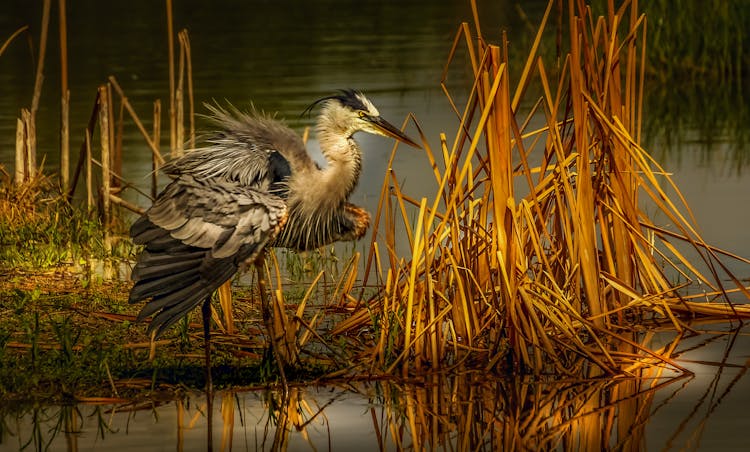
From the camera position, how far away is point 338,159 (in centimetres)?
664

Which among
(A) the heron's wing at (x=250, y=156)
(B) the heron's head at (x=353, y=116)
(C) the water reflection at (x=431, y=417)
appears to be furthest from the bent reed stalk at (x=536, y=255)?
(A) the heron's wing at (x=250, y=156)

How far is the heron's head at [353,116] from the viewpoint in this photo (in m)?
6.59

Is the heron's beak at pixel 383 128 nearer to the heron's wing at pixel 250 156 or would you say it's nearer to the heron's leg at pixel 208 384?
the heron's wing at pixel 250 156

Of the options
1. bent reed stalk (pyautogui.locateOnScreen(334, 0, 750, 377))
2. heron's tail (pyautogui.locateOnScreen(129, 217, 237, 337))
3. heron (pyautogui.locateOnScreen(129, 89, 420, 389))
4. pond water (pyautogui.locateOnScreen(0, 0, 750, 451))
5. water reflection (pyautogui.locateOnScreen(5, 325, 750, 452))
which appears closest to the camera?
water reflection (pyautogui.locateOnScreen(5, 325, 750, 452))

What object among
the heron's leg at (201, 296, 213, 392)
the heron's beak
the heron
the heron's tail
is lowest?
the heron's leg at (201, 296, 213, 392)

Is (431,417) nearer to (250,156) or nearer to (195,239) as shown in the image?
(195,239)

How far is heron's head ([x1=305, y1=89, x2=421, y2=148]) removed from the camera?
6594 millimetres

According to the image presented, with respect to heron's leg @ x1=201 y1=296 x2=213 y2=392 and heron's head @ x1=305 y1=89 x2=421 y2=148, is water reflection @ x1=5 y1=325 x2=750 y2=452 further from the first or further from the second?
heron's head @ x1=305 y1=89 x2=421 y2=148

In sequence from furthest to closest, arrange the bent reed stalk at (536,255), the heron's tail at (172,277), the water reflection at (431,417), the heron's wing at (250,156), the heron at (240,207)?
the heron's wing at (250,156) → the bent reed stalk at (536,255) → the heron at (240,207) → the heron's tail at (172,277) → the water reflection at (431,417)

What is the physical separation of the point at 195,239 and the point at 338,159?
3.20ft

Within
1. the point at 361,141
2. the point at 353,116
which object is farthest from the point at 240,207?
the point at 361,141

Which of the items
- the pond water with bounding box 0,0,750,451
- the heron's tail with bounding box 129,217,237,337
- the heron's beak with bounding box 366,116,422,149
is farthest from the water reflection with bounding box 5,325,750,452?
the heron's beak with bounding box 366,116,422,149

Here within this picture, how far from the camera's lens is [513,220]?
5.98m

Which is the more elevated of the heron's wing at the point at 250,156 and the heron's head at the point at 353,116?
the heron's head at the point at 353,116
